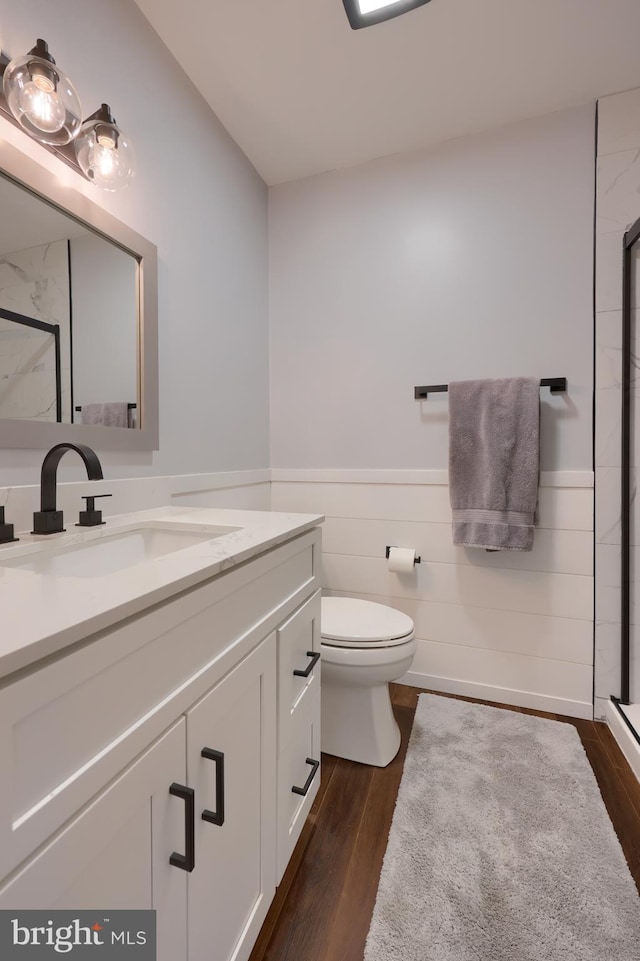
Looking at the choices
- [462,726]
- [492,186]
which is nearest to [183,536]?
[462,726]

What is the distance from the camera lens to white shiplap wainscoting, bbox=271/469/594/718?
170cm

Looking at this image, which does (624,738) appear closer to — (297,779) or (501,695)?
(501,695)

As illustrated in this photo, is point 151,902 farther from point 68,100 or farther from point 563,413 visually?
point 563,413

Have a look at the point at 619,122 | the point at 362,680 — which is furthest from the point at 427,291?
the point at 362,680

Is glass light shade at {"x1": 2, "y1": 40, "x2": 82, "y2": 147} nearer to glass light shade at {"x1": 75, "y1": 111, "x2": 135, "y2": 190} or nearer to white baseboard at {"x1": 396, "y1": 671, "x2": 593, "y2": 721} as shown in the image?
glass light shade at {"x1": 75, "y1": 111, "x2": 135, "y2": 190}

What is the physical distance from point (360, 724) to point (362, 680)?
0.18 meters

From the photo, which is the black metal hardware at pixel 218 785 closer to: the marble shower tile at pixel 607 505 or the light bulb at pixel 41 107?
the light bulb at pixel 41 107

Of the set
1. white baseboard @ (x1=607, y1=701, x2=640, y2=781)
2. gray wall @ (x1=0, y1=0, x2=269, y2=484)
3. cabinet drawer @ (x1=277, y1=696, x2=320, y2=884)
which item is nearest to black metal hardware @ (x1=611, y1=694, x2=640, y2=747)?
white baseboard @ (x1=607, y1=701, x2=640, y2=781)

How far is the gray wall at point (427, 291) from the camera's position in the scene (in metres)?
1.68

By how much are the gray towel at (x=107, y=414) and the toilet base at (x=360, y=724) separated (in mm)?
1042

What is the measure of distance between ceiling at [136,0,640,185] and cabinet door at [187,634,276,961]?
6.00ft

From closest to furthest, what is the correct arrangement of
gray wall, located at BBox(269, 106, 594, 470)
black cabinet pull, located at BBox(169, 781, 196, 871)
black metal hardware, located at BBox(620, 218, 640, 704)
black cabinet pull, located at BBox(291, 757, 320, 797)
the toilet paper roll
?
black cabinet pull, located at BBox(169, 781, 196, 871) < black cabinet pull, located at BBox(291, 757, 320, 797) < black metal hardware, located at BBox(620, 218, 640, 704) < gray wall, located at BBox(269, 106, 594, 470) < the toilet paper roll

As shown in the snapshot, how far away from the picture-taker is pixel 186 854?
586mm

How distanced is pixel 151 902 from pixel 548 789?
49.7 inches
